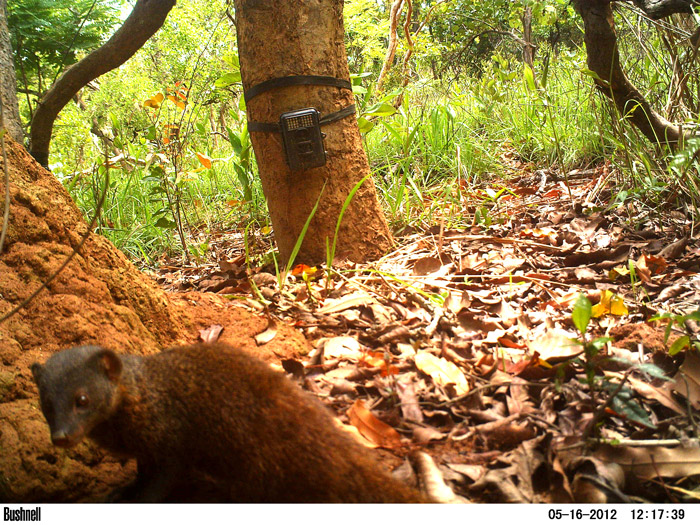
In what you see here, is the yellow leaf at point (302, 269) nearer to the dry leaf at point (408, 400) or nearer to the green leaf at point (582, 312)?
the dry leaf at point (408, 400)

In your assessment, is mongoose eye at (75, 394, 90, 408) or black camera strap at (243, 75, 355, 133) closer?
mongoose eye at (75, 394, 90, 408)

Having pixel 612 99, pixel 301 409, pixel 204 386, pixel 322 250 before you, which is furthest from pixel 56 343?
pixel 612 99

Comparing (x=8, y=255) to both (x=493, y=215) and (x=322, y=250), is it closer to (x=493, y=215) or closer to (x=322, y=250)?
(x=322, y=250)

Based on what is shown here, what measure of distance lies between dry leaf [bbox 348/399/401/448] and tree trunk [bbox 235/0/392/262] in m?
1.30

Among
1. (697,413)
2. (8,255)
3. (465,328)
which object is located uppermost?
(8,255)

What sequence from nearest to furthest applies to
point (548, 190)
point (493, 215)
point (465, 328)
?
point (465, 328) < point (493, 215) < point (548, 190)

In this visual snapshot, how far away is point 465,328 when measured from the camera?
2.44 meters

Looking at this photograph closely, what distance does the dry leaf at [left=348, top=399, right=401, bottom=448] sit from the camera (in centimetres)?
173

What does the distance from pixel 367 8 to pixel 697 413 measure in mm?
13687

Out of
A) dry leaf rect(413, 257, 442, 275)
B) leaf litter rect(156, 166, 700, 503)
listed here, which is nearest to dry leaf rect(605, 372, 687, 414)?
leaf litter rect(156, 166, 700, 503)

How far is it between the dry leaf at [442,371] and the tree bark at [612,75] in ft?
7.54

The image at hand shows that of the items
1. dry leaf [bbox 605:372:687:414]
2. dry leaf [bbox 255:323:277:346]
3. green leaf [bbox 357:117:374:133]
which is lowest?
dry leaf [bbox 605:372:687:414]
